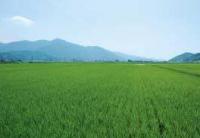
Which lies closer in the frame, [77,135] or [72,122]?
[77,135]

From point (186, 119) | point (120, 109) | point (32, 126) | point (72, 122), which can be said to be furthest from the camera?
point (120, 109)

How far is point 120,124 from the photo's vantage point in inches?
202

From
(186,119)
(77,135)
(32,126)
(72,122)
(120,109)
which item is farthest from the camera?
(120,109)

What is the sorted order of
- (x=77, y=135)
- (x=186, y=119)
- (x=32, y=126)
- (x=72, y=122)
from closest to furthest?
(x=77, y=135) < (x=32, y=126) < (x=72, y=122) < (x=186, y=119)

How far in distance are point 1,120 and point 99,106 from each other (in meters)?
2.99

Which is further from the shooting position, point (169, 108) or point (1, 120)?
point (169, 108)

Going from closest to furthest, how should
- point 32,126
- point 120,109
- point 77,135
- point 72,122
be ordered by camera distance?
point 77,135
point 32,126
point 72,122
point 120,109

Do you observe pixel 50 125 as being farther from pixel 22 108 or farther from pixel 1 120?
pixel 22 108

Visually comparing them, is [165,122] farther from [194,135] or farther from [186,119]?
[194,135]

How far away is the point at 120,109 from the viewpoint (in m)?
6.83

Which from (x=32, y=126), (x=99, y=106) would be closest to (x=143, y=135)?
(x=32, y=126)

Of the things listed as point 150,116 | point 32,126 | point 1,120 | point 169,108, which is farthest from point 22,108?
point 169,108

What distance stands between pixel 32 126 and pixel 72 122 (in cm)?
91

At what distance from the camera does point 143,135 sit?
4.41m
